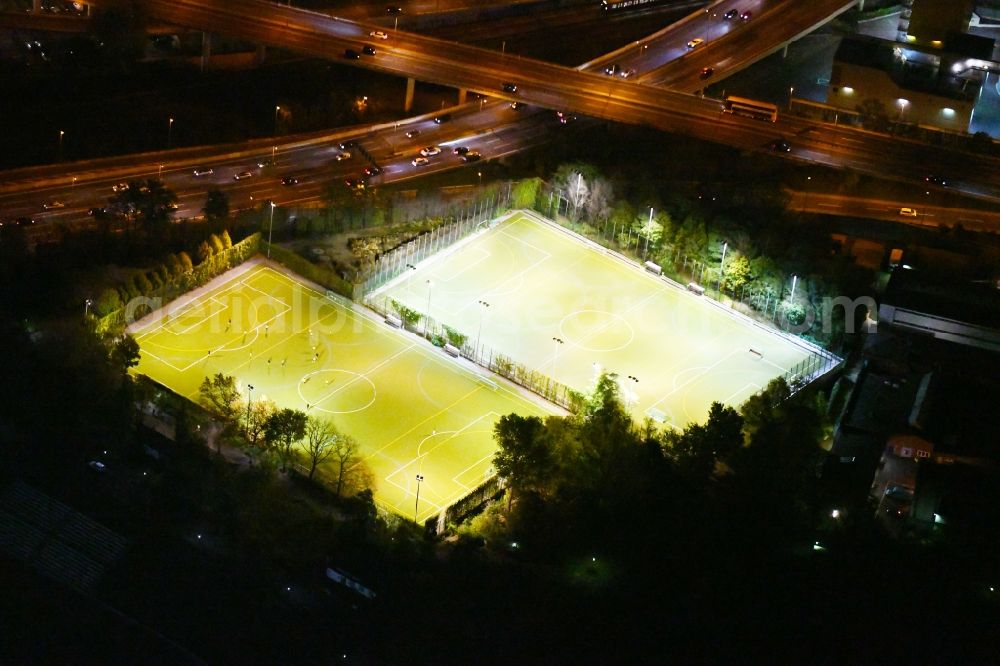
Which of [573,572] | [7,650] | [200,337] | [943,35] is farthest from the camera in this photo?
[943,35]

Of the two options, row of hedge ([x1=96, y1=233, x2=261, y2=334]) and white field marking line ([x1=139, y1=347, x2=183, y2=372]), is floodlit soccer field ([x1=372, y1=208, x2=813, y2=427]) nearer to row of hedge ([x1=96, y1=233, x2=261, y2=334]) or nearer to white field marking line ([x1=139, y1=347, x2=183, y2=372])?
row of hedge ([x1=96, y1=233, x2=261, y2=334])

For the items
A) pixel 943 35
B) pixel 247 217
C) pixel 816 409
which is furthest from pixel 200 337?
pixel 943 35

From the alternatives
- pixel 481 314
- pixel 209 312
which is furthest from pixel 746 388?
pixel 209 312

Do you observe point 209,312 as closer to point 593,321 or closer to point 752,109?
point 593,321

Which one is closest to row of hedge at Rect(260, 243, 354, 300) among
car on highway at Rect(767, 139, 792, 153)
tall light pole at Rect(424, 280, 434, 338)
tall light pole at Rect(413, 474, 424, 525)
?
tall light pole at Rect(424, 280, 434, 338)

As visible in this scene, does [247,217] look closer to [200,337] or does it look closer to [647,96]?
[200,337]

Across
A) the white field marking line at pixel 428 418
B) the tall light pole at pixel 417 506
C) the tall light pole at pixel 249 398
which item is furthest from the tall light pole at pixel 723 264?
the tall light pole at pixel 249 398
